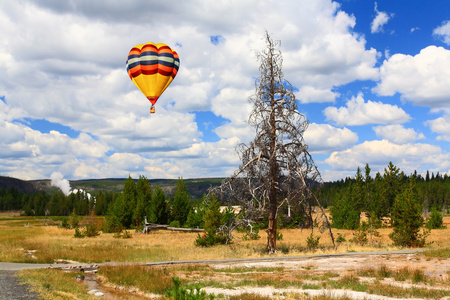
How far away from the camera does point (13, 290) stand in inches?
483

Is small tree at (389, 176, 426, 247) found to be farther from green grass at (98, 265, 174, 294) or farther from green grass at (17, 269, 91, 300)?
green grass at (17, 269, 91, 300)

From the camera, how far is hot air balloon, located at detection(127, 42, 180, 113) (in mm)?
29672

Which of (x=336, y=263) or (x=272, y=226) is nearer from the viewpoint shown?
(x=336, y=263)

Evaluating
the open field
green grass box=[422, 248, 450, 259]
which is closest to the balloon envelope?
the open field

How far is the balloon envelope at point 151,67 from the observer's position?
29.7 metres

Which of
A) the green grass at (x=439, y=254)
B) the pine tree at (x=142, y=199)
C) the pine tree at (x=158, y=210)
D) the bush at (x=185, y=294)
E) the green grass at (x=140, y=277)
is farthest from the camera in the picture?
the pine tree at (x=142, y=199)

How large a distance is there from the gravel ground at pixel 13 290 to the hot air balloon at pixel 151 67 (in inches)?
738

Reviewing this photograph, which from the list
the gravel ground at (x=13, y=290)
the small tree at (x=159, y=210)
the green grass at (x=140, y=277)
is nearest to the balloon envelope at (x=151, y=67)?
the green grass at (x=140, y=277)

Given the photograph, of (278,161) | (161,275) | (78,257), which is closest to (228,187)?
(278,161)

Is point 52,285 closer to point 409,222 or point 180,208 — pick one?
point 409,222

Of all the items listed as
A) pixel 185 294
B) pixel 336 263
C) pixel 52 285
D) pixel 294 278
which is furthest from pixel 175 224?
pixel 185 294

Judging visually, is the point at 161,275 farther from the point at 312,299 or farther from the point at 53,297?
the point at 312,299

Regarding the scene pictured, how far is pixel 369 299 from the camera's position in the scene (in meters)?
11.4

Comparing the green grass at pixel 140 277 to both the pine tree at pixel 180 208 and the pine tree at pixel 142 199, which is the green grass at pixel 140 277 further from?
the pine tree at pixel 180 208
